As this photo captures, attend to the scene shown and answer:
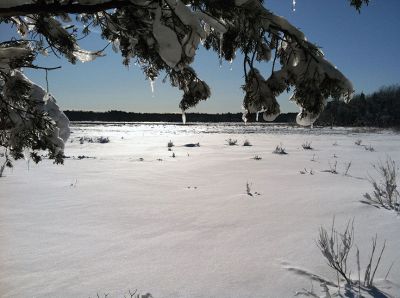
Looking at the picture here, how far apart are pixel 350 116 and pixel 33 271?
41.8 metres

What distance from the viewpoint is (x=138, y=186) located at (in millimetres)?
5980

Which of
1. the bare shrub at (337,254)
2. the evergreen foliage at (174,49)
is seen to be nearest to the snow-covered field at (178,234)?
the bare shrub at (337,254)

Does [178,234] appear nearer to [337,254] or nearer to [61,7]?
[337,254]

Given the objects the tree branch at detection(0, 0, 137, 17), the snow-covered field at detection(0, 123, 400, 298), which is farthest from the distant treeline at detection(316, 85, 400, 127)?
the tree branch at detection(0, 0, 137, 17)

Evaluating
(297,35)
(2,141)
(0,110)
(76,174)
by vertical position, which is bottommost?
(76,174)

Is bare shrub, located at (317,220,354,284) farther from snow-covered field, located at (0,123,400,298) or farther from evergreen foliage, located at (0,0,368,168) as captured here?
evergreen foliage, located at (0,0,368,168)

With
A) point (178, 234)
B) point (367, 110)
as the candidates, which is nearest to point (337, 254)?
point (178, 234)

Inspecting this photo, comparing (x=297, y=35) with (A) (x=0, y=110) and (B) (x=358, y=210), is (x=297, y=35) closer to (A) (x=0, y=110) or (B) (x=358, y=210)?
(B) (x=358, y=210)

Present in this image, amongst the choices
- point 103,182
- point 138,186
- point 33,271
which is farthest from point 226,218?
point 103,182

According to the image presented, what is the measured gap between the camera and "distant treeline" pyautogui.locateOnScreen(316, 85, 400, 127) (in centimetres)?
3803

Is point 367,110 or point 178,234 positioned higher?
point 367,110

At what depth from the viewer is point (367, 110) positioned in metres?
40.0

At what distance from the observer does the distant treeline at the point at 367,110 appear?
Answer: 38031 millimetres

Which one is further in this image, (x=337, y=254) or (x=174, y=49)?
(x=337, y=254)
